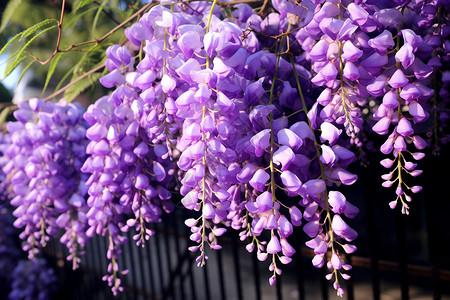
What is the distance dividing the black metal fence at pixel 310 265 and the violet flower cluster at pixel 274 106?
0.43 m

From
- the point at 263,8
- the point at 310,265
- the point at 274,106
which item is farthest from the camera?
the point at 310,265

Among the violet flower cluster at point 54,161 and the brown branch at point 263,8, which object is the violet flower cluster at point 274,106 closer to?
the brown branch at point 263,8

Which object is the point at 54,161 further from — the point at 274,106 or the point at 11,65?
the point at 274,106

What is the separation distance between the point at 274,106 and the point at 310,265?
145 inches

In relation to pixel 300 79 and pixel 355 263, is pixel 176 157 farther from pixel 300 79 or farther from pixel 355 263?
pixel 355 263

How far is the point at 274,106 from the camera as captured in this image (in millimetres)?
501

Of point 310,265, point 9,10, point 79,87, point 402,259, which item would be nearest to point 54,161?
point 79,87

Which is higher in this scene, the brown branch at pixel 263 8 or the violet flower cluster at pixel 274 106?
the brown branch at pixel 263 8

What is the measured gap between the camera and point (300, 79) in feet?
1.92

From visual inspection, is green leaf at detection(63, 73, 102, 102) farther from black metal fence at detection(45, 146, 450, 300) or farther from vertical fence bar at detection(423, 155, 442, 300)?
vertical fence bar at detection(423, 155, 442, 300)

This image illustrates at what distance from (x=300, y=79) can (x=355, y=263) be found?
80 cm

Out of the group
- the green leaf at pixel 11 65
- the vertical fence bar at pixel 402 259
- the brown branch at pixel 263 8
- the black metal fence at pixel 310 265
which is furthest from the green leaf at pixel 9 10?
the vertical fence bar at pixel 402 259

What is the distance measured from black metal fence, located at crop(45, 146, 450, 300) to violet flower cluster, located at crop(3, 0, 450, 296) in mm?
425

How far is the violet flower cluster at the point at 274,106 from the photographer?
47 centimetres
